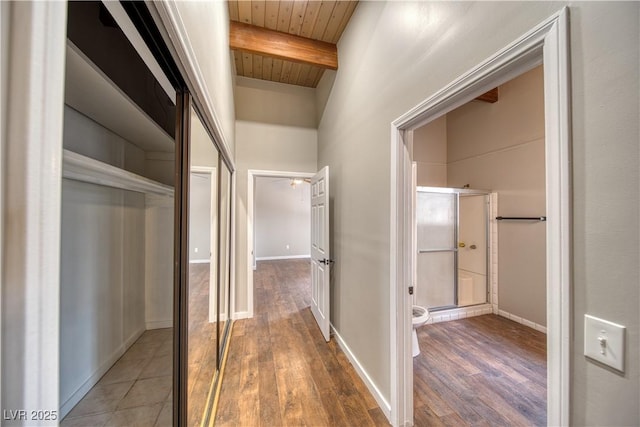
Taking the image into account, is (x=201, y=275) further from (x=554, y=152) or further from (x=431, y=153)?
(x=431, y=153)

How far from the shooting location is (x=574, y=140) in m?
0.74

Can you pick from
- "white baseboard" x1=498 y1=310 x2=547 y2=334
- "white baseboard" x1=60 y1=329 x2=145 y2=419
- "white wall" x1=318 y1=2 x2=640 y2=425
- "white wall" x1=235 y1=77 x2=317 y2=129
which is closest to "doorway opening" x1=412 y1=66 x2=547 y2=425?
"white baseboard" x1=498 y1=310 x2=547 y2=334

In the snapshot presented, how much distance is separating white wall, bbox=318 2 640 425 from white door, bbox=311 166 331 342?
0.48m

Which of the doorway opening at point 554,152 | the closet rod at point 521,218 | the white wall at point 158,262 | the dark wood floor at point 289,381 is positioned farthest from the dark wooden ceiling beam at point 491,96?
the white wall at point 158,262

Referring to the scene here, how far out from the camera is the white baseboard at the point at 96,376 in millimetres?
708

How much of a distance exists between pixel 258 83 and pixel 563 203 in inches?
142

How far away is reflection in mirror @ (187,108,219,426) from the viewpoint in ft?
4.21

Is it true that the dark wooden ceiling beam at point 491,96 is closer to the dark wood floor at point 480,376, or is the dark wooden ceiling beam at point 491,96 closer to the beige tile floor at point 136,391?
the dark wood floor at point 480,376

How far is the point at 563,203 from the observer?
0.75m

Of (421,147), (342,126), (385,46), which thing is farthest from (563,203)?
(421,147)

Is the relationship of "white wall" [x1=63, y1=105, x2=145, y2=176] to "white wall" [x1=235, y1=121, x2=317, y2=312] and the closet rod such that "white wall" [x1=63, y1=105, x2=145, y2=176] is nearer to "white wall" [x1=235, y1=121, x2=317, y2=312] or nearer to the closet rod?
"white wall" [x1=235, y1=121, x2=317, y2=312]

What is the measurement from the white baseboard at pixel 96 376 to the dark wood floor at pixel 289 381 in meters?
0.98

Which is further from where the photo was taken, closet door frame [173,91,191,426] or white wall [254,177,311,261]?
white wall [254,177,311,261]

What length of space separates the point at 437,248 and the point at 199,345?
301 cm
